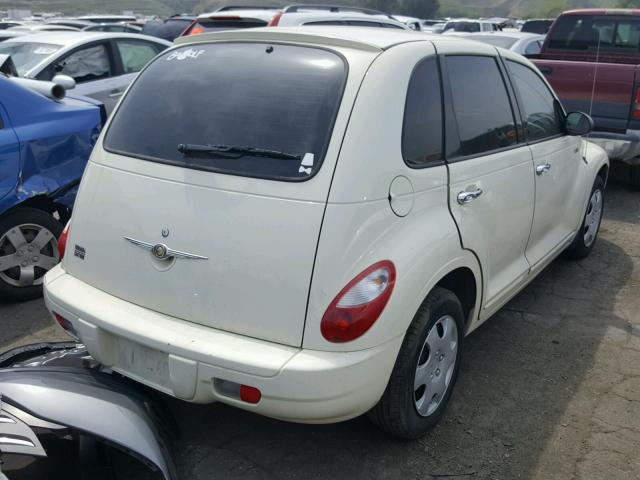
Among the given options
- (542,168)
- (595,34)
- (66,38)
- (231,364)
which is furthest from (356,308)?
(595,34)

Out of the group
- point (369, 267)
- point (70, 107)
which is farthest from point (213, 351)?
point (70, 107)

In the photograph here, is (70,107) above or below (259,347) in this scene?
above

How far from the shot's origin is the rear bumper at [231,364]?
243 centimetres

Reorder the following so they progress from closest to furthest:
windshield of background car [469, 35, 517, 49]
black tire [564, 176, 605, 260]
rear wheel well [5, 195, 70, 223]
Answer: rear wheel well [5, 195, 70, 223] → black tire [564, 176, 605, 260] → windshield of background car [469, 35, 517, 49]

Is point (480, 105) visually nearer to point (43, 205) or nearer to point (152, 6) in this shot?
point (43, 205)

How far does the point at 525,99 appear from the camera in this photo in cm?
402

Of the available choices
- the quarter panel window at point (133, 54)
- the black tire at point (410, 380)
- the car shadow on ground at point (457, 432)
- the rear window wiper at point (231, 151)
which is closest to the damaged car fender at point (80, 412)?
the car shadow on ground at point (457, 432)

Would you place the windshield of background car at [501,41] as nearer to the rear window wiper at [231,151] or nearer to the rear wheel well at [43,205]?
the rear wheel well at [43,205]

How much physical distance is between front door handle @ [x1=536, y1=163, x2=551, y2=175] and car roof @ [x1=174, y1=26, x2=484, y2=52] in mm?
1038

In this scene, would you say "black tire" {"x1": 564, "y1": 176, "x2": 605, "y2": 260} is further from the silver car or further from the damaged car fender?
the silver car

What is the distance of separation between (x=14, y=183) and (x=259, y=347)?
274 centimetres

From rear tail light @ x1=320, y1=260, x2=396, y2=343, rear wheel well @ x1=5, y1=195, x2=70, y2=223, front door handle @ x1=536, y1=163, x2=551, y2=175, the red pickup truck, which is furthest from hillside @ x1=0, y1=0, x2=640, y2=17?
rear tail light @ x1=320, y1=260, x2=396, y2=343

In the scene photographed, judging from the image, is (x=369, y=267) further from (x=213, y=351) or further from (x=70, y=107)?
(x=70, y=107)

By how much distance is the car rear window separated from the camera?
2.65 meters
